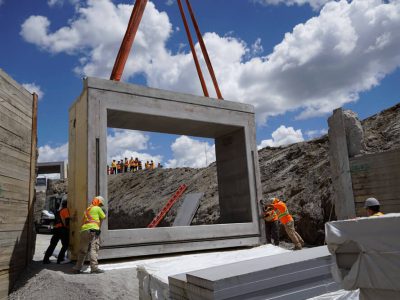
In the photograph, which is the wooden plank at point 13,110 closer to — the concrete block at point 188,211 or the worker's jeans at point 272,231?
the worker's jeans at point 272,231

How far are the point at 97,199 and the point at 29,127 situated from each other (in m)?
2.02

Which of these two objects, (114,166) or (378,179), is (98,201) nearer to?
(378,179)

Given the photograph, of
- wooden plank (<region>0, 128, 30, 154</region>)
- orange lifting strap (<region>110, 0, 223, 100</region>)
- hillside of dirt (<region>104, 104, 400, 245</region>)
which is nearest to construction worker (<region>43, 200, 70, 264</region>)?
wooden plank (<region>0, 128, 30, 154</region>)

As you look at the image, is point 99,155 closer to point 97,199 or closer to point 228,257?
point 97,199

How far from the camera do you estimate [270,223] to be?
1047 centimetres

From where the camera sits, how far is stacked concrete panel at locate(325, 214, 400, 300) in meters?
2.48

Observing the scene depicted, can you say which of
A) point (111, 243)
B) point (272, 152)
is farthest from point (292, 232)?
point (272, 152)

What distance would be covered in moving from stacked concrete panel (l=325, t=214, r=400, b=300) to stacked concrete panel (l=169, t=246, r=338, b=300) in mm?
954

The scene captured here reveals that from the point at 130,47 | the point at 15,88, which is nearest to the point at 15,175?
the point at 15,88

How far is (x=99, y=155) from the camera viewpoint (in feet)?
25.1

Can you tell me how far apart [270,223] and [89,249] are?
5442mm

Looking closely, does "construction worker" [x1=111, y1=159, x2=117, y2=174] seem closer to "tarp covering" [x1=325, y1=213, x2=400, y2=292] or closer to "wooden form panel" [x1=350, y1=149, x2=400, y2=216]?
"wooden form panel" [x1=350, y1=149, x2=400, y2=216]

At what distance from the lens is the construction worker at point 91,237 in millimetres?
6668

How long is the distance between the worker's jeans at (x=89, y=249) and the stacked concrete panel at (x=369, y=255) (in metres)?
4.96
